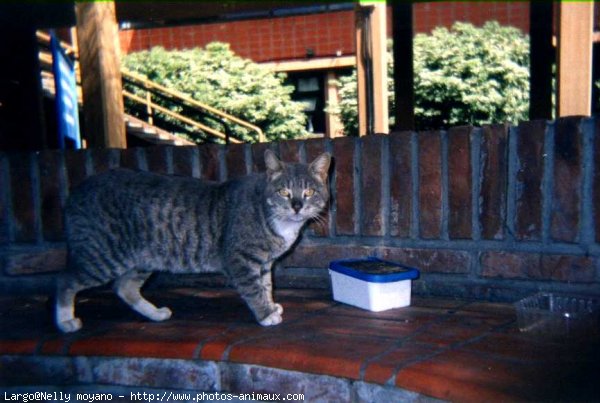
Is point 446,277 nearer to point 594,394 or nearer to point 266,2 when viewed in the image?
point 594,394

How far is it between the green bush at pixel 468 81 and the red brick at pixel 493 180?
3.52m

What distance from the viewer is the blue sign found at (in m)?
4.32

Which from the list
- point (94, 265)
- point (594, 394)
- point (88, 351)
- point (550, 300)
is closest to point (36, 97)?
point (94, 265)

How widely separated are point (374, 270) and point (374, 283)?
A: 0.32ft

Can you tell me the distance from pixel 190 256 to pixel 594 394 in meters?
1.64

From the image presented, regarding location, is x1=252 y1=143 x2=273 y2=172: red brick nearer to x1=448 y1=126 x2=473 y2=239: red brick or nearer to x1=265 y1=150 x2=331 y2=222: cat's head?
x1=265 y1=150 x2=331 y2=222: cat's head

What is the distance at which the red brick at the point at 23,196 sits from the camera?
9.34 ft

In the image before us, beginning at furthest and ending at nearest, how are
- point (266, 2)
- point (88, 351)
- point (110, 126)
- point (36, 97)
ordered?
point (266, 2) < point (36, 97) < point (110, 126) < point (88, 351)

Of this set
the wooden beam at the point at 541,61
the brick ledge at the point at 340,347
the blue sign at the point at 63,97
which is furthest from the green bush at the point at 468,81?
the brick ledge at the point at 340,347

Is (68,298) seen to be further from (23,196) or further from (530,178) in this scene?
(530,178)

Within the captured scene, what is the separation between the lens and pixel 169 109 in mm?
8586

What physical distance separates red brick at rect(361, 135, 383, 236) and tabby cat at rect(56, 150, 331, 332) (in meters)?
0.19

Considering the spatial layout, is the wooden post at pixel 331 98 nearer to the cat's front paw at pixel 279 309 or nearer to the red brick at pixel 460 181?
the red brick at pixel 460 181

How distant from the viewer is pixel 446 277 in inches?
96.3
